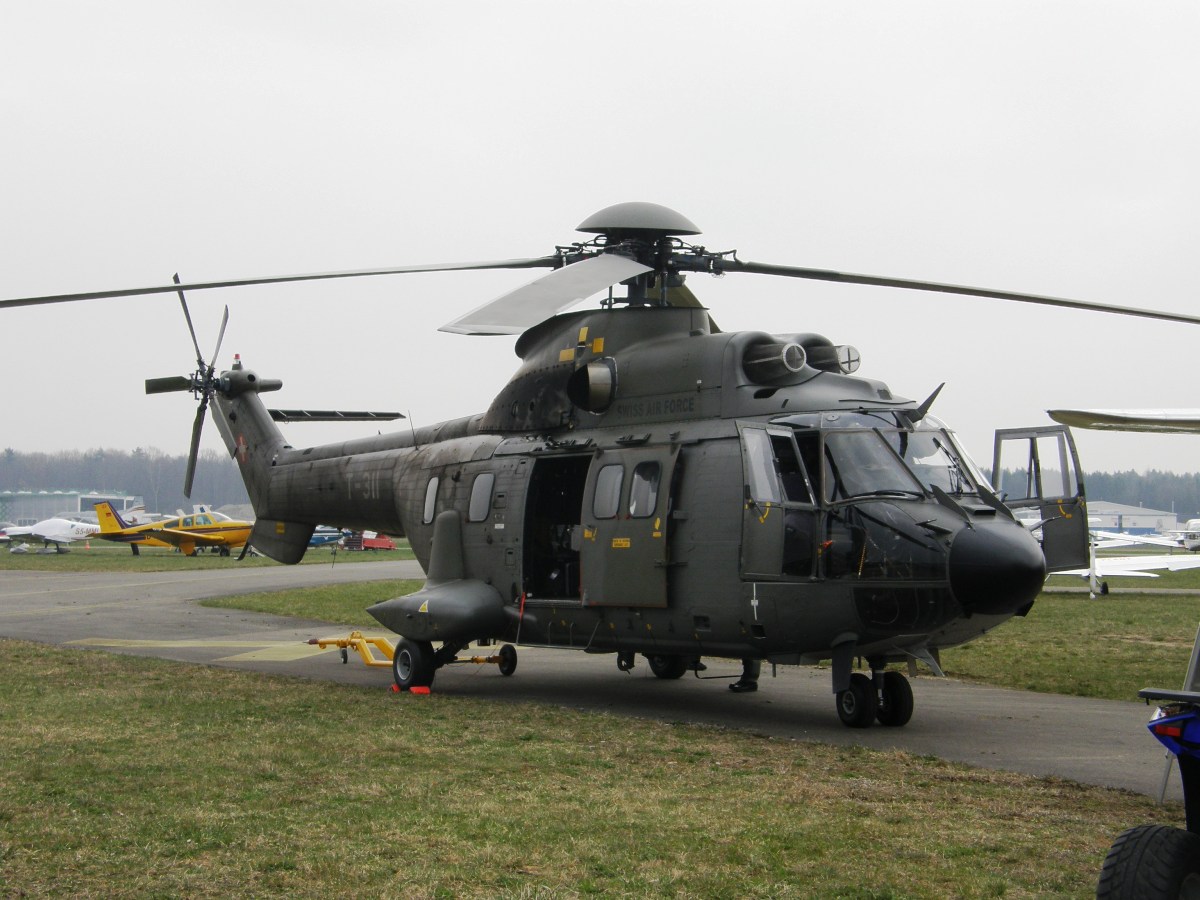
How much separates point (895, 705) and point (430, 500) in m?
5.97

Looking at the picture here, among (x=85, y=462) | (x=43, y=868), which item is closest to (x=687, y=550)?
(x=43, y=868)

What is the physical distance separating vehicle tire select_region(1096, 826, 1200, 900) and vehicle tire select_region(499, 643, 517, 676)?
36.9ft

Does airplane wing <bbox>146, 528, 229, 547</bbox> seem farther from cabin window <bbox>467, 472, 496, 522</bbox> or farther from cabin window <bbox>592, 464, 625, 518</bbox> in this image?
cabin window <bbox>592, 464, 625, 518</bbox>

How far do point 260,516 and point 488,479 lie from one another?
5.38m

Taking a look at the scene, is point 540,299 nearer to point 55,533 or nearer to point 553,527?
point 553,527

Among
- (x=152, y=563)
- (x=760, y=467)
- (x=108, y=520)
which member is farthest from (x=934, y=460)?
(x=108, y=520)

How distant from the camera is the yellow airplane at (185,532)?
54.2 metres

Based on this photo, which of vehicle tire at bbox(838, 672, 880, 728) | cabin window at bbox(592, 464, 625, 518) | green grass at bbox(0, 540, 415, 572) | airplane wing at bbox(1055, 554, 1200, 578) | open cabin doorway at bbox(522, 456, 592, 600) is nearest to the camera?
vehicle tire at bbox(838, 672, 880, 728)

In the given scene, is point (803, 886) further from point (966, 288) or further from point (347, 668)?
point (347, 668)

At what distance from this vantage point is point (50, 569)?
41.6 meters

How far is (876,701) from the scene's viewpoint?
1070cm

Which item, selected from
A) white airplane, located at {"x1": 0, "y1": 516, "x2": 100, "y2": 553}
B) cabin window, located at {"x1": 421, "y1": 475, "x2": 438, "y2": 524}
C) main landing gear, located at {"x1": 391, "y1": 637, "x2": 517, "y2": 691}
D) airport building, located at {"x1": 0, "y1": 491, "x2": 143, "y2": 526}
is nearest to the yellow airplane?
white airplane, located at {"x1": 0, "y1": 516, "x2": 100, "y2": 553}

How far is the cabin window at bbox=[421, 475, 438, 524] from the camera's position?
557 inches

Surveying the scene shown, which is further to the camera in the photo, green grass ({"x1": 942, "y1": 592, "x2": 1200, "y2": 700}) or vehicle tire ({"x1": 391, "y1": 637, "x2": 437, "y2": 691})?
green grass ({"x1": 942, "y1": 592, "x2": 1200, "y2": 700})
